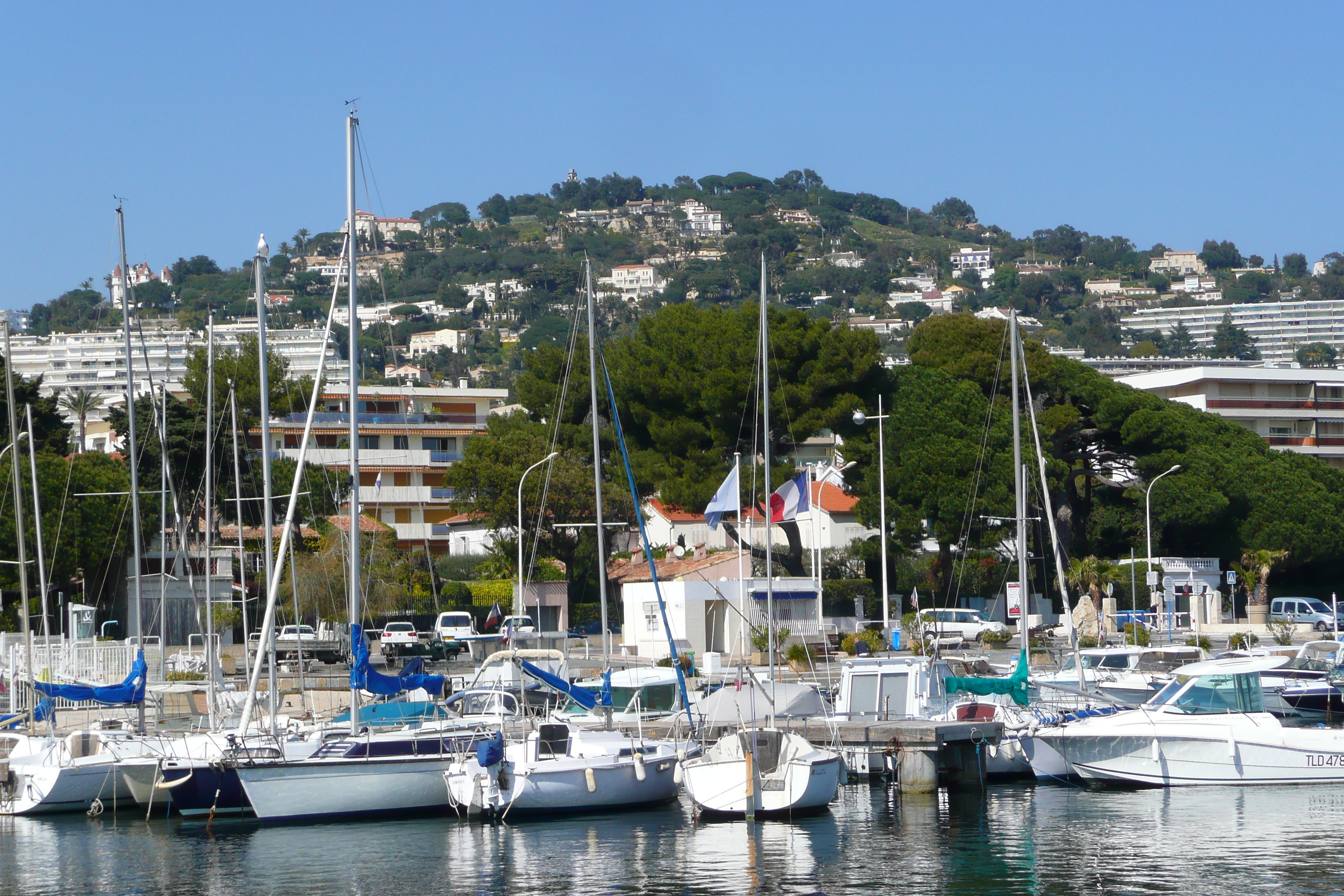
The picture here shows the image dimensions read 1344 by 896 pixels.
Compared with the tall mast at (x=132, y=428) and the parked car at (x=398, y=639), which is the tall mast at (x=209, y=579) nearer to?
the tall mast at (x=132, y=428)

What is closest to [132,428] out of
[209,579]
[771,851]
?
[209,579]

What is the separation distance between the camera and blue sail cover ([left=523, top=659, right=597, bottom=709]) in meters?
31.4

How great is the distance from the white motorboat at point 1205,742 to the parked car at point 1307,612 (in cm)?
3146

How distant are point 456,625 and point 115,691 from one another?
30899mm

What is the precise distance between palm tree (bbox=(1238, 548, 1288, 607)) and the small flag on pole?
3885 centimetres

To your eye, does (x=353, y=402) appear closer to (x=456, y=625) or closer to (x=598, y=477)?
(x=598, y=477)

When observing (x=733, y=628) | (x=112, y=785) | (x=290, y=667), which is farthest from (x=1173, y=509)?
(x=112, y=785)

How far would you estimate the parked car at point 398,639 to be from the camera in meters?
50.9

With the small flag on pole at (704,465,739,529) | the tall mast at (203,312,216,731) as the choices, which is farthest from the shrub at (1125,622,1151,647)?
the tall mast at (203,312,216,731)

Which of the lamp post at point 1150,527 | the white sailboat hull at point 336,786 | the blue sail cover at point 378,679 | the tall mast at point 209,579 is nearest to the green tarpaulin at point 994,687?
the blue sail cover at point 378,679

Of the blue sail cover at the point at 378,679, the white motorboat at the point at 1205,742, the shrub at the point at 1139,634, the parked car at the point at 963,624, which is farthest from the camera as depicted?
the parked car at the point at 963,624

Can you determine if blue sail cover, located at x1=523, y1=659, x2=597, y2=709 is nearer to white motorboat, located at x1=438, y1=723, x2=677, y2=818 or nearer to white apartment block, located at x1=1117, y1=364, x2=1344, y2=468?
white motorboat, located at x1=438, y1=723, x2=677, y2=818

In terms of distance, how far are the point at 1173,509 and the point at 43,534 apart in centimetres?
4561

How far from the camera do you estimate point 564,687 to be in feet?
103
